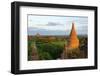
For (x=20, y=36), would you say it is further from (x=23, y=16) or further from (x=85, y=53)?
(x=85, y=53)

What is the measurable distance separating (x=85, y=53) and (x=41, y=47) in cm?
24

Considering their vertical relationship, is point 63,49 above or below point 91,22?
below

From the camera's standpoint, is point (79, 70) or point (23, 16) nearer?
point (23, 16)

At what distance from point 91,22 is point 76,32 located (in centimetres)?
11

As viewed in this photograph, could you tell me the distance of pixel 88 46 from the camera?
4.32 feet

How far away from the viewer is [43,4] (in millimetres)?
1186
